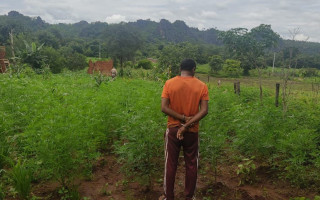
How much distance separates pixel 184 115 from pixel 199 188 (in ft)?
5.04

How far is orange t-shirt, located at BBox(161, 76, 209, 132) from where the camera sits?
339 cm

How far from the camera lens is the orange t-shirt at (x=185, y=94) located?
3.39 m

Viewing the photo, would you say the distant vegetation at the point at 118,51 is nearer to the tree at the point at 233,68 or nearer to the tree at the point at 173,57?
the tree at the point at 173,57

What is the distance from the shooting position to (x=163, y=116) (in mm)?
5086

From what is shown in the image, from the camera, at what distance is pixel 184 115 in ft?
11.3

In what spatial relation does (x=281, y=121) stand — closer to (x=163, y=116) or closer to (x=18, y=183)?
(x=163, y=116)

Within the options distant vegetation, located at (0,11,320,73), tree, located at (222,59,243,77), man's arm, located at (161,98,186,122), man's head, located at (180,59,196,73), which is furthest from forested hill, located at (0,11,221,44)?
man's arm, located at (161,98,186,122)

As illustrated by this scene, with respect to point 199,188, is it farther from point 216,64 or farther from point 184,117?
point 216,64

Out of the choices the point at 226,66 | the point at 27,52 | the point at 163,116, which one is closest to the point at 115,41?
the point at 226,66

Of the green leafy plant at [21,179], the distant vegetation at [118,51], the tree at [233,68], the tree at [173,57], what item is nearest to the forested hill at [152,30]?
the distant vegetation at [118,51]

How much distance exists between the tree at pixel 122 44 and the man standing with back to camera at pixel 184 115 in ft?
119

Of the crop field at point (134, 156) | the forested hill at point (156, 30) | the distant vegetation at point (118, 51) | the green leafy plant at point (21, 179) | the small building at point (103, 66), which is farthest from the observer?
the forested hill at point (156, 30)

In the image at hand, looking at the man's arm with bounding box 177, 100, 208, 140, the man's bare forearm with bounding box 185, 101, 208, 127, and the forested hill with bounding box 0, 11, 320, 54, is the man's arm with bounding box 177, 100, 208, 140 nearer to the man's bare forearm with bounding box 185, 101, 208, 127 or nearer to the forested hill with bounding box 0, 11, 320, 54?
the man's bare forearm with bounding box 185, 101, 208, 127

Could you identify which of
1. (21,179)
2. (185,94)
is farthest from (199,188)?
(21,179)
